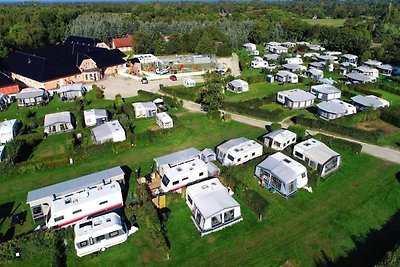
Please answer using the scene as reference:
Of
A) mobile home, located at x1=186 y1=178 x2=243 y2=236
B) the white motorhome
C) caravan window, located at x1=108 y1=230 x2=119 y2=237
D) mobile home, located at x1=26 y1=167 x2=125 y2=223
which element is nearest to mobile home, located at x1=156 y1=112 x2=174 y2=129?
the white motorhome

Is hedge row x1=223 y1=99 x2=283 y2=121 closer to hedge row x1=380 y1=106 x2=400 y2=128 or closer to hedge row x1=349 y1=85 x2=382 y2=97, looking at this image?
hedge row x1=380 y1=106 x2=400 y2=128

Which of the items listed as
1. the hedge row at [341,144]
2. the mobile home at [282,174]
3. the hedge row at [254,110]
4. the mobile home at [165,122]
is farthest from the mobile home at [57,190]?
the hedge row at [254,110]

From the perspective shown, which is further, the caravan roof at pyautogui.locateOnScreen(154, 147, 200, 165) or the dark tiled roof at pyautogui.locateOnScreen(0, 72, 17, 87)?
the dark tiled roof at pyautogui.locateOnScreen(0, 72, 17, 87)

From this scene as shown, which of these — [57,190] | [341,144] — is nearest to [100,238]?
[57,190]

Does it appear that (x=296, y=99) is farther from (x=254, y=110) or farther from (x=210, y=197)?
(x=210, y=197)

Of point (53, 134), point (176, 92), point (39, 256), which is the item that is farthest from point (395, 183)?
point (53, 134)

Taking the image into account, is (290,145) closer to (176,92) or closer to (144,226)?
(144,226)

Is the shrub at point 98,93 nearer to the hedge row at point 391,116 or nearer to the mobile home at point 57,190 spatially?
the mobile home at point 57,190
